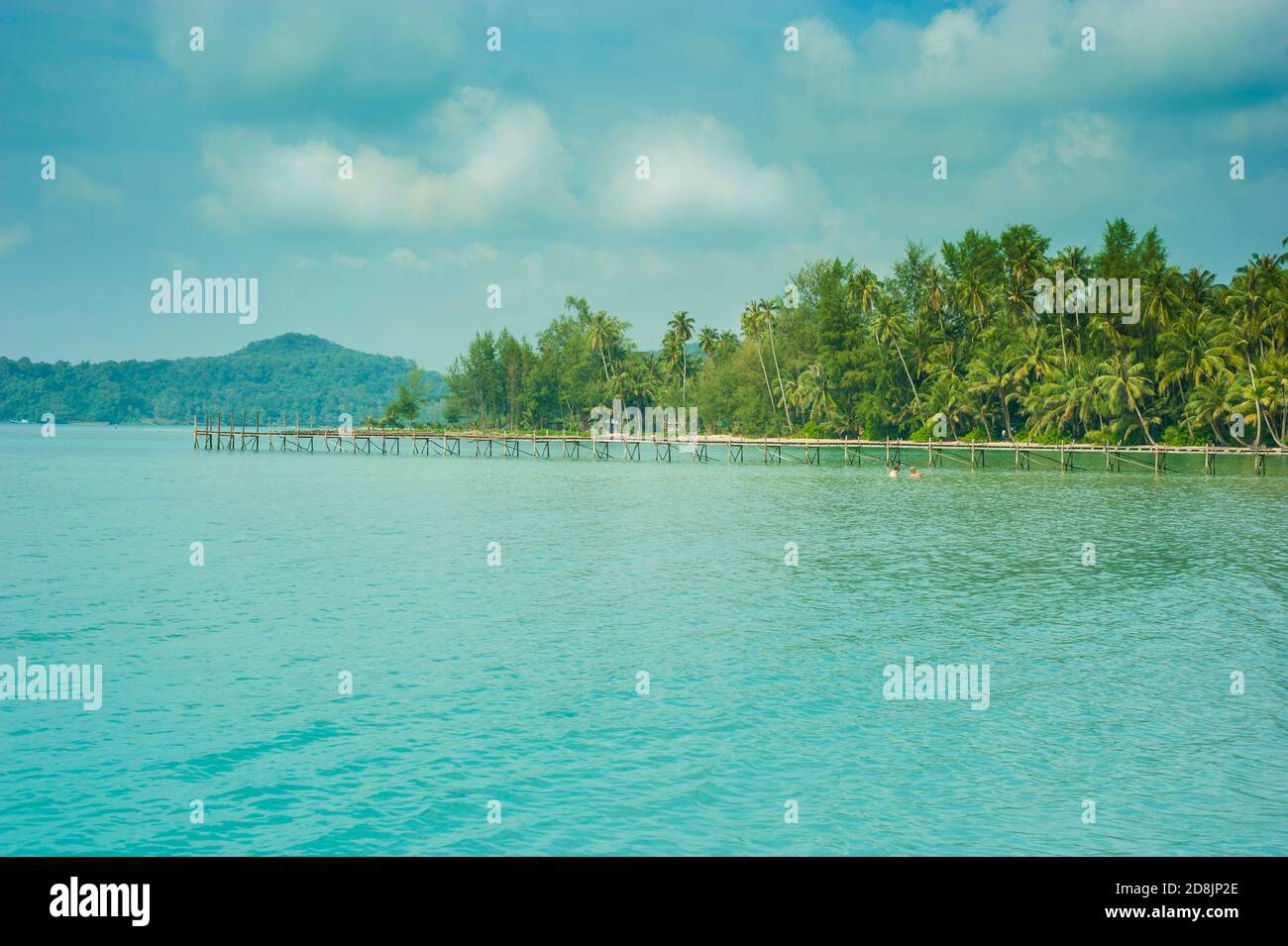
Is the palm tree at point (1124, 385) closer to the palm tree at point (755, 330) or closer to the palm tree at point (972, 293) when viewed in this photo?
the palm tree at point (972, 293)

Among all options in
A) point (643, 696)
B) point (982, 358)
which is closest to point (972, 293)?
point (982, 358)

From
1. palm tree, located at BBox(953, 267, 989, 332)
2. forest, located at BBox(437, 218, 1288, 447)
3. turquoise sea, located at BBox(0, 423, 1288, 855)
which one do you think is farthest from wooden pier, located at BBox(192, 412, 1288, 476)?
turquoise sea, located at BBox(0, 423, 1288, 855)

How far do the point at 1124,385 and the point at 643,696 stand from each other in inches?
2943

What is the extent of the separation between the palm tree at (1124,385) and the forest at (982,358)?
15cm

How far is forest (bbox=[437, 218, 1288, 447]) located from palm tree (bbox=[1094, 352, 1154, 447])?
15 cm

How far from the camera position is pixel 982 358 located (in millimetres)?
92562

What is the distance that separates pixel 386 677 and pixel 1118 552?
23.1 meters

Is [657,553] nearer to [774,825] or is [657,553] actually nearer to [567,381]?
[774,825]

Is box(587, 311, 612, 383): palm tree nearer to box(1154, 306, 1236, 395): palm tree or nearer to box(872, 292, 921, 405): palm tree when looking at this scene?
box(872, 292, 921, 405): palm tree

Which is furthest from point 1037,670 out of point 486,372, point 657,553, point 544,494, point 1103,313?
point 486,372

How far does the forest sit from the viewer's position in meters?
76.6

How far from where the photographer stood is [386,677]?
15961 millimetres
